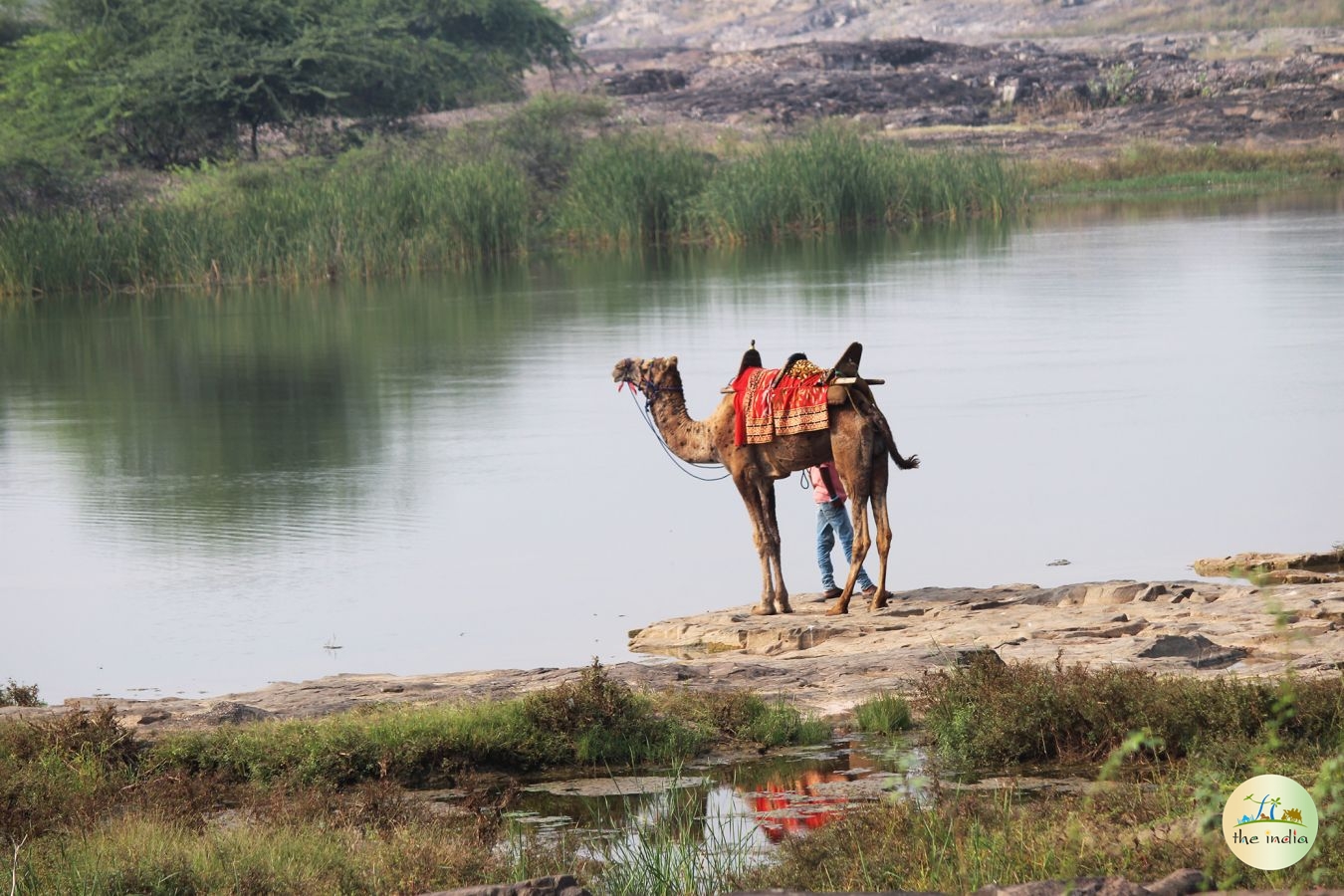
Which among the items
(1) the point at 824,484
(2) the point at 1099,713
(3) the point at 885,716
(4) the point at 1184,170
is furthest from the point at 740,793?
(4) the point at 1184,170

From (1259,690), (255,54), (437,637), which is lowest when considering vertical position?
(437,637)

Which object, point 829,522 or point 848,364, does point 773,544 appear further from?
point 848,364

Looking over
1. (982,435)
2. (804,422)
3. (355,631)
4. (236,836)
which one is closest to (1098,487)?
(982,435)

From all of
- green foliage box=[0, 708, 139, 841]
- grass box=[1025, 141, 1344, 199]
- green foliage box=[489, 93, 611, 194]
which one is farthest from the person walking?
grass box=[1025, 141, 1344, 199]

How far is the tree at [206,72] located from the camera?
51.1 meters

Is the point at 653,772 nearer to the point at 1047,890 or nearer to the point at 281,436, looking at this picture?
the point at 1047,890

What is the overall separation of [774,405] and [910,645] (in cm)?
179

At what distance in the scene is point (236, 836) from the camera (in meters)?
6.62

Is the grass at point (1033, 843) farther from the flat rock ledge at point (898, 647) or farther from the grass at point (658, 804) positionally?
the flat rock ledge at point (898, 647)

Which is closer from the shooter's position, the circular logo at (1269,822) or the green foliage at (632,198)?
the circular logo at (1269,822)

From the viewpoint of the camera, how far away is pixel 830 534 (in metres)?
12.0

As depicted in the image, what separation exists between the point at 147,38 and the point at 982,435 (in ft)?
136

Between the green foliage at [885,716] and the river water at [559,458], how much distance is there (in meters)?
3.03

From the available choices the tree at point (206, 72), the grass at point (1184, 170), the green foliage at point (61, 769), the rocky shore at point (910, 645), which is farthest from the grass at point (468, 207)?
the green foliage at point (61, 769)
